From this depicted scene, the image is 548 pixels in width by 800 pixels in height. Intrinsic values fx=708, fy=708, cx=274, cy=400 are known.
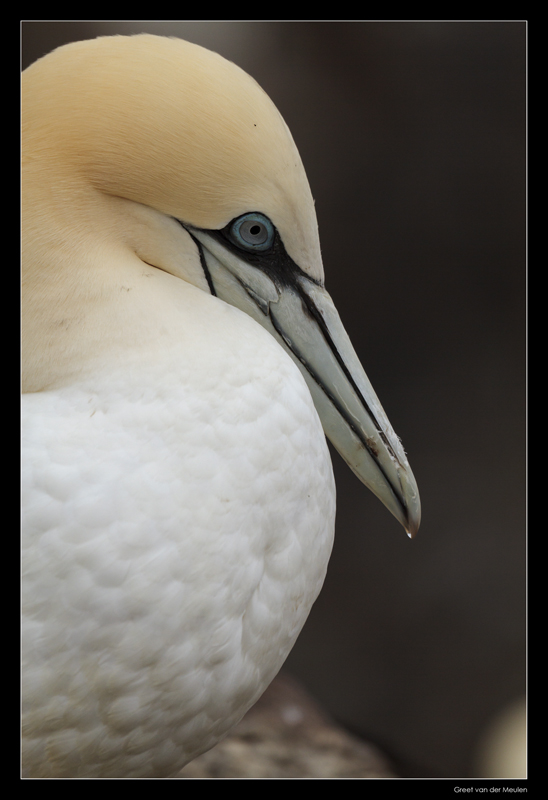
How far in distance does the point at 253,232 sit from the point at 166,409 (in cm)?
36

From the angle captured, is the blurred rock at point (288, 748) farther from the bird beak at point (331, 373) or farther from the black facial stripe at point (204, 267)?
the black facial stripe at point (204, 267)

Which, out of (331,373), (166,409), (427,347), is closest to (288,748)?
(427,347)

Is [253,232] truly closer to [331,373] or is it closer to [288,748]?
[331,373]

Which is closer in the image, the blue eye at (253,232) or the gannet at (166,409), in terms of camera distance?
the gannet at (166,409)

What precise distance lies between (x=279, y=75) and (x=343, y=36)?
0.91ft

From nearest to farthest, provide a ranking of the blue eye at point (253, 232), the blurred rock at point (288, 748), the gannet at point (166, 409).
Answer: the gannet at point (166, 409) → the blue eye at point (253, 232) → the blurred rock at point (288, 748)

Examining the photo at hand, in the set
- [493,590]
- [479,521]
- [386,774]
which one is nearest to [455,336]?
[479,521]

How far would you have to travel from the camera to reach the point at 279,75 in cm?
254

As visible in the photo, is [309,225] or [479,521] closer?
[309,225]

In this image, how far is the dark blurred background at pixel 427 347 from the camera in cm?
268

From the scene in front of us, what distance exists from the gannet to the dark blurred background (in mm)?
1550

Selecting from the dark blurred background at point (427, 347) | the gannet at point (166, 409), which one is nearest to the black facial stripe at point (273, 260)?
the gannet at point (166, 409)

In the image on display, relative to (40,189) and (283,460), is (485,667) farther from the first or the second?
(40,189)

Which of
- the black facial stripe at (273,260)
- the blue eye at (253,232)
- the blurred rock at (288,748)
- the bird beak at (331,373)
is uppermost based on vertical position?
the blue eye at (253,232)
